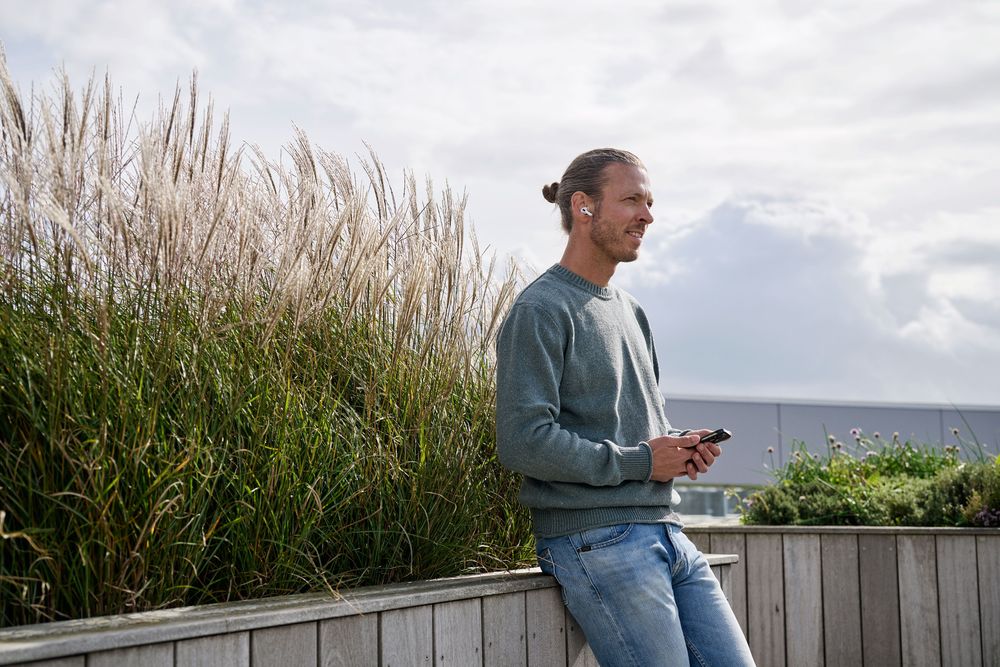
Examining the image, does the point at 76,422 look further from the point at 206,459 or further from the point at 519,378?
the point at 519,378

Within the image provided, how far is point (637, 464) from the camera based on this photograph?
2256 millimetres

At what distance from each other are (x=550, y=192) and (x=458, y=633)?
1.15 meters

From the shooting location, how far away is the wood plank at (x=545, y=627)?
241 cm

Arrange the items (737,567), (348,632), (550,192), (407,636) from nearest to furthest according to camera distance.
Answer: (348,632)
(407,636)
(550,192)
(737,567)

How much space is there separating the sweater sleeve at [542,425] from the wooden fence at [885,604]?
2006 mm

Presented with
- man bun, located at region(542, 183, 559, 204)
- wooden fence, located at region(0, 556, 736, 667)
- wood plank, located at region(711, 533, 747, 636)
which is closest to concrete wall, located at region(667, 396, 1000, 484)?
wood plank, located at region(711, 533, 747, 636)

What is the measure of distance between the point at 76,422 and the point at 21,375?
165 mm

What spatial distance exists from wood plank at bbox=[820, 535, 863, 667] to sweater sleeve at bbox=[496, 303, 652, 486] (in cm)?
207

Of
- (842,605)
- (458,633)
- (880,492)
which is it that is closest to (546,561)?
(458,633)

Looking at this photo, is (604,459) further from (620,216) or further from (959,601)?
(959,601)

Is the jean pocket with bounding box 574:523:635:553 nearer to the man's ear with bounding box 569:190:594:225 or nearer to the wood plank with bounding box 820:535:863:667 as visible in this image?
the man's ear with bounding box 569:190:594:225

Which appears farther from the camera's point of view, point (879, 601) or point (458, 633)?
point (879, 601)

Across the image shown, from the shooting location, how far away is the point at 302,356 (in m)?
2.47

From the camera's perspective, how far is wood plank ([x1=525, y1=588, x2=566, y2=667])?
241 cm
